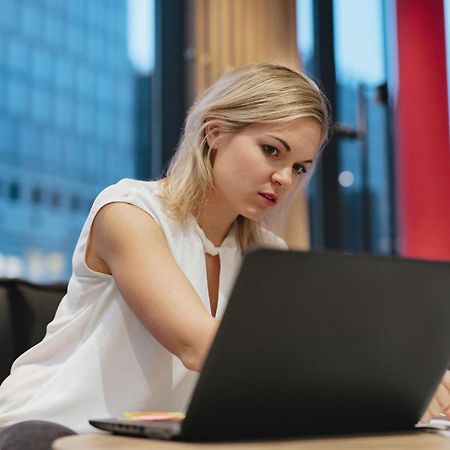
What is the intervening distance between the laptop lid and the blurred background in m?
2.62

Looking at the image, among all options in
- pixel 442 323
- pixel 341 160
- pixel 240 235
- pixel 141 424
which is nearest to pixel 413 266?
pixel 442 323

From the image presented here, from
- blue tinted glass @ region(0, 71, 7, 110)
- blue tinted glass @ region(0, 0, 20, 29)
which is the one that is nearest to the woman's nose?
blue tinted glass @ region(0, 71, 7, 110)

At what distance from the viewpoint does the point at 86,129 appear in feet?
12.2

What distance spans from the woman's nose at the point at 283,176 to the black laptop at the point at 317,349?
581mm

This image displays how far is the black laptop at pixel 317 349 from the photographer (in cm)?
89

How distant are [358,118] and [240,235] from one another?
117 inches

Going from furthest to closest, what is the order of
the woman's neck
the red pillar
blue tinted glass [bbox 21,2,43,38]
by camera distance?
the red pillar → blue tinted glass [bbox 21,2,43,38] → the woman's neck

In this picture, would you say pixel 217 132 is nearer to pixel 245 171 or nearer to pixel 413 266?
pixel 245 171

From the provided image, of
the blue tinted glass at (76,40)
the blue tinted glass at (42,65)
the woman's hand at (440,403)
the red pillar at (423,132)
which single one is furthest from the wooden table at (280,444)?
the red pillar at (423,132)

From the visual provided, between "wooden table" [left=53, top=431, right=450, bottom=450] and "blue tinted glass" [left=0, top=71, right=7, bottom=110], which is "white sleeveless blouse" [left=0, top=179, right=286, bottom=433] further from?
"blue tinted glass" [left=0, top=71, right=7, bottom=110]

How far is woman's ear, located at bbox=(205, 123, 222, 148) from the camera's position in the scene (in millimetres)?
1670

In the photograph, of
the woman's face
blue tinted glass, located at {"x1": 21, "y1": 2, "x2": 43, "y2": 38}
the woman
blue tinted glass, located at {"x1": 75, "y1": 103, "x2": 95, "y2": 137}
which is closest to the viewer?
the woman

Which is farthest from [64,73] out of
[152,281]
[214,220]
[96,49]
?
[152,281]

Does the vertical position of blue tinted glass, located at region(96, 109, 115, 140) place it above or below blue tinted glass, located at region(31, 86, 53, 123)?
below
